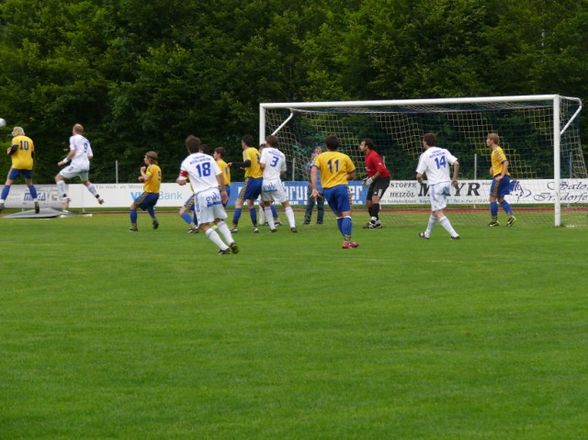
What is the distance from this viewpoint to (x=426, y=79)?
165ft

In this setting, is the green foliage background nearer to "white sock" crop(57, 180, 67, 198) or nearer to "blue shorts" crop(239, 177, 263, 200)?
"white sock" crop(57, 180, 67, 198)

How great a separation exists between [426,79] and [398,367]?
1667 inches

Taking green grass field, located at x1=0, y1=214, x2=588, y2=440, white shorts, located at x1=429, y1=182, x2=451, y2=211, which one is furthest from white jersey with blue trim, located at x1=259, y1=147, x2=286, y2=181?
green grass field, located at x1=0, y1=214, x2=588, y2=440

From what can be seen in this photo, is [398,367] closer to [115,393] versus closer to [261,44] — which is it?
[115,393]

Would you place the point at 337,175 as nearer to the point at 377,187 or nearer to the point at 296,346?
the point at 377,187

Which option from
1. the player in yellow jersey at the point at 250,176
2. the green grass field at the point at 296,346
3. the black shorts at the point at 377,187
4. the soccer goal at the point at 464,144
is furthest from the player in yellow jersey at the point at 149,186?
the green grass field at the point at 296,346

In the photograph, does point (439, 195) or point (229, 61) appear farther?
point (229, 61)

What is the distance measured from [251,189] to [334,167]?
5.69 m

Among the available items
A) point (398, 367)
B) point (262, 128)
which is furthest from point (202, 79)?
point (398, 367)

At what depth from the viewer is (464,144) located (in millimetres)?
40844

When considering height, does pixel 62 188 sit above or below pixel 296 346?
above

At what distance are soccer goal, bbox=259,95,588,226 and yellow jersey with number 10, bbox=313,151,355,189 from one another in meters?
8.95

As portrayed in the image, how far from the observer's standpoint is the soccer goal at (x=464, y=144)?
3300 centimetres

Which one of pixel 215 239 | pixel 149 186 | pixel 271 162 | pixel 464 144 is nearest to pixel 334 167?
pixel 215 239
